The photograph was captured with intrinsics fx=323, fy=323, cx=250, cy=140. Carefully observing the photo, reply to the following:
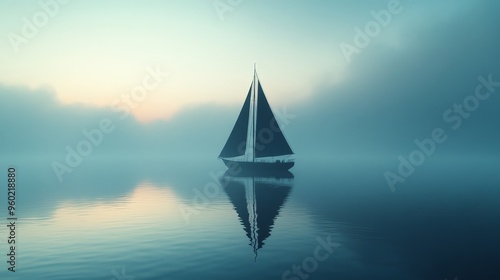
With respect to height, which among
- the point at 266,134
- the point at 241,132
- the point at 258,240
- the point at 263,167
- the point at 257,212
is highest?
the point at 241,132

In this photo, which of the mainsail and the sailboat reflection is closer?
the sailboat reflection

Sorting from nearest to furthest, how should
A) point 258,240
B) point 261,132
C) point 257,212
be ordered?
point 258,240 < point 257,212 < point 261,132

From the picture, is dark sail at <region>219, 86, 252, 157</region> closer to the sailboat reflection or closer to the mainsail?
the mainsail

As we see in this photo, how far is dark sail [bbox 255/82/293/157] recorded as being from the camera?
76000 mm

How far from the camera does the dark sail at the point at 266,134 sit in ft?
249

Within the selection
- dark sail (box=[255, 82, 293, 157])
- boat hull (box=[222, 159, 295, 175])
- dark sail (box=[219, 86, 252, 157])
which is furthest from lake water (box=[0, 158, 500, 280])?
dark sail (box=[219, 86, 252, 157])

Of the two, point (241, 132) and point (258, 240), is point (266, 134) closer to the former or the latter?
point (241, 132)

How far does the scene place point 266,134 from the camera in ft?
250

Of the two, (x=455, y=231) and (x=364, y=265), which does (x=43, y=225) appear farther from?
(x=455, y=231)

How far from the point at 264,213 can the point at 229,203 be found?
9021 mm

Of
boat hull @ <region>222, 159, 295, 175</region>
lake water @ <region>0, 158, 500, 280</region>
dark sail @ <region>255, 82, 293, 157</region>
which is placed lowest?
lake water @ <region>0, 158, 500, 280</region>

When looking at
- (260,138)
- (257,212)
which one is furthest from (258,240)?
(260,138)

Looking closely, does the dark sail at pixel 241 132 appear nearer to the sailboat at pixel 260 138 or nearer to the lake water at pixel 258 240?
the sailboat at pixel 260 138

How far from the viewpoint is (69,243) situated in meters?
22.6
